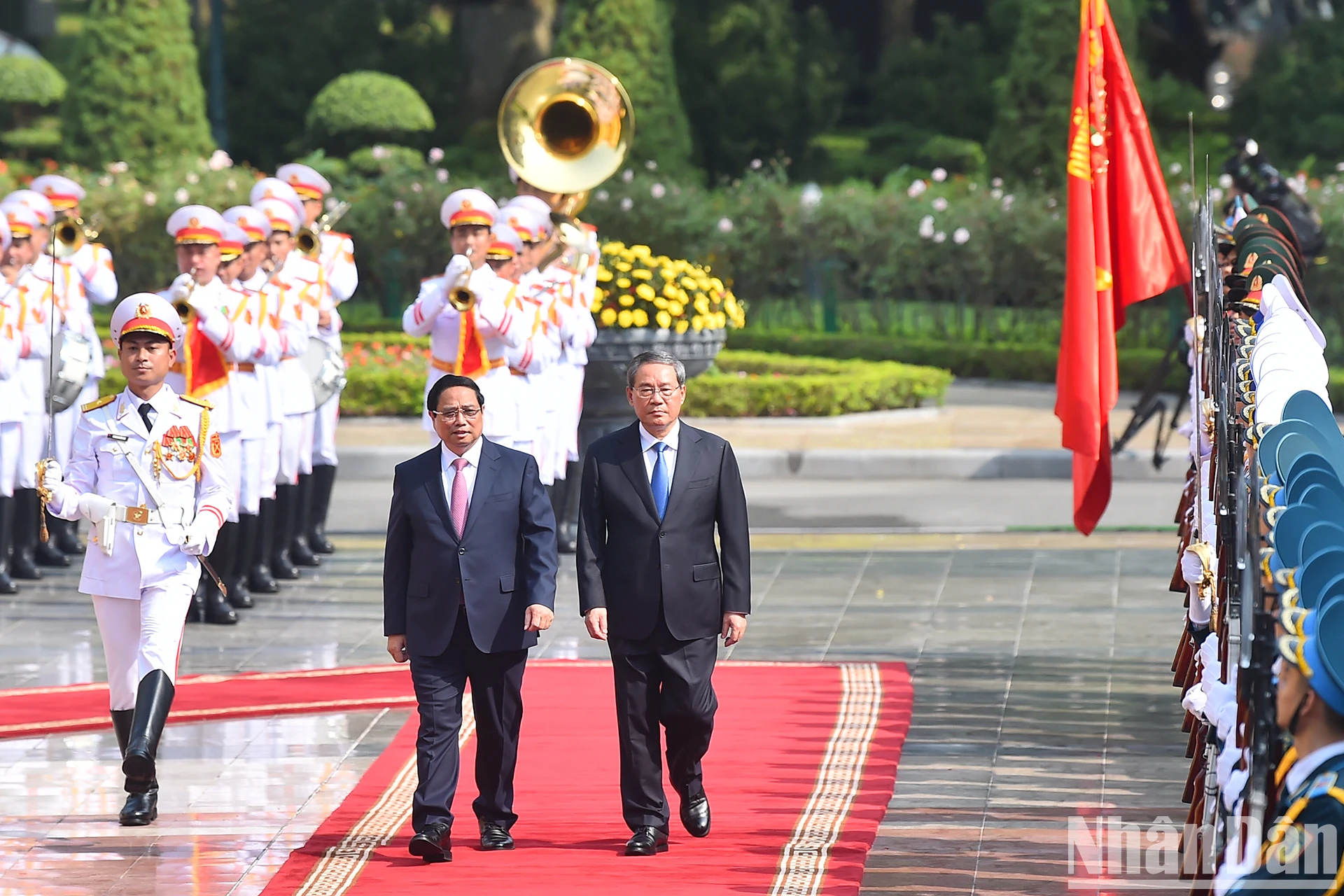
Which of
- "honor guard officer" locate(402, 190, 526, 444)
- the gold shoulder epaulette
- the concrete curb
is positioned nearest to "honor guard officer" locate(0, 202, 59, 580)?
"honor guard officer" locate(402, 190, 526, 444)

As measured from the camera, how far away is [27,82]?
112 feet

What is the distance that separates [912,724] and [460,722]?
7.98ft

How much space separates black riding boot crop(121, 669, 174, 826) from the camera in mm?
7375

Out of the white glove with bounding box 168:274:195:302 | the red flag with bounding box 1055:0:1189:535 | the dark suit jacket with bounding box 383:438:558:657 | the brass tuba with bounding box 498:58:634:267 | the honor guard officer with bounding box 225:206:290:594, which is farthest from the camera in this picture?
the brass tuba with bounding box 498:58:634:267

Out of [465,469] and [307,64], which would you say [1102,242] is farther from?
[307,64]

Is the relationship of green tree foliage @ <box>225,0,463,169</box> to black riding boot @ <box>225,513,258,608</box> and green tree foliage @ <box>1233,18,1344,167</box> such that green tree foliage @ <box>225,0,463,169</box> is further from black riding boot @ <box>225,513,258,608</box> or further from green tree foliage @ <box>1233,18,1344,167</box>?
black riding boot @ <box>225,513,258,608</box>

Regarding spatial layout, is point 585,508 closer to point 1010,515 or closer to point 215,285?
point 215,285

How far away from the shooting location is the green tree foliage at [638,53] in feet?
93.7

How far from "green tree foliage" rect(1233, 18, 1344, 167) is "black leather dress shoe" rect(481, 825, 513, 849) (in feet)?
79.6

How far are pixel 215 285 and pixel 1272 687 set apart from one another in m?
7.45

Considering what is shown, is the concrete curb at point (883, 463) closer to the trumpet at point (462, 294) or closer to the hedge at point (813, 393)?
the hedge at point (813, 393)

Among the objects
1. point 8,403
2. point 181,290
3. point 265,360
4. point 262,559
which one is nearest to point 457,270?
point 265,360

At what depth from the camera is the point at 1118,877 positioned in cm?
652

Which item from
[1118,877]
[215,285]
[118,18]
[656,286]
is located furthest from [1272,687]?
[118,18]
